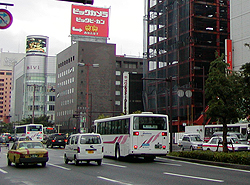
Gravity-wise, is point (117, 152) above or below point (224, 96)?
below

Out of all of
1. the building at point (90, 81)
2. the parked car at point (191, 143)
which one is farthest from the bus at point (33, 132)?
the building at point (90, 81)

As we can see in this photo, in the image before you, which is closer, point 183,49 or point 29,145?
point 29,145

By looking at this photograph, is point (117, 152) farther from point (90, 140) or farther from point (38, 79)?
point (38, 79)

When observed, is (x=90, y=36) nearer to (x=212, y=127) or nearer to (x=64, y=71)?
(x=64, y=71)

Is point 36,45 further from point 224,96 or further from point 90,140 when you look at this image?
point 90,140

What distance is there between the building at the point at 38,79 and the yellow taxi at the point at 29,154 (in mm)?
135299

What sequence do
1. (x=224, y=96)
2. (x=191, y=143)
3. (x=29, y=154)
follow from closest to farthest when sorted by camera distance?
(x=29, y=154), (x=224, y=96), (x=191, y=143)

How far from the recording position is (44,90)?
522ft

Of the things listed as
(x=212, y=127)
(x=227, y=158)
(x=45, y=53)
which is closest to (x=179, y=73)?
(x=212, y=127)

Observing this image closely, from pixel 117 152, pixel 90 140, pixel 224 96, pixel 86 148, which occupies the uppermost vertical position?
pixel 224 96

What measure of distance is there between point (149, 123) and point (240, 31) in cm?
3815

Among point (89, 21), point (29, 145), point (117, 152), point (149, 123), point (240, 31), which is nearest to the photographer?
point (29, 145)

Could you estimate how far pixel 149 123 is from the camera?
25.4 m

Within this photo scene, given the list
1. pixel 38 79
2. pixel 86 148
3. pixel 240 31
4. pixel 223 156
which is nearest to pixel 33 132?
pixel 240 31
